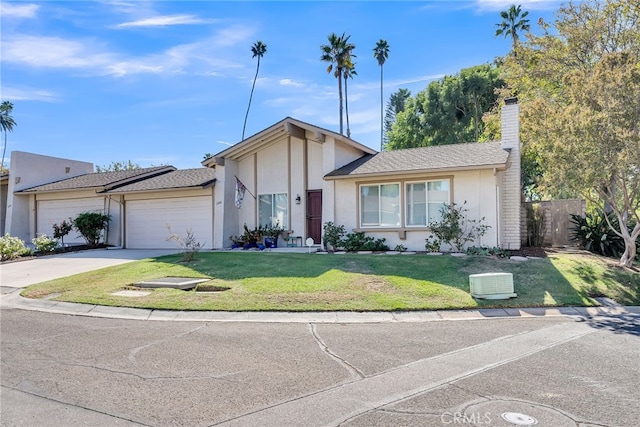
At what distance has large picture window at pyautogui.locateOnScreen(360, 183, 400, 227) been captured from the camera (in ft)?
51.4

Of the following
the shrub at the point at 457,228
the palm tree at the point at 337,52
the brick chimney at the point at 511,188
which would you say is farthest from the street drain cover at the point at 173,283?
the palm tree at the point at 337,52

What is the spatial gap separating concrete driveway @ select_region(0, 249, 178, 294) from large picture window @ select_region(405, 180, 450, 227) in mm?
10448

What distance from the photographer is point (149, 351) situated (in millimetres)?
5938

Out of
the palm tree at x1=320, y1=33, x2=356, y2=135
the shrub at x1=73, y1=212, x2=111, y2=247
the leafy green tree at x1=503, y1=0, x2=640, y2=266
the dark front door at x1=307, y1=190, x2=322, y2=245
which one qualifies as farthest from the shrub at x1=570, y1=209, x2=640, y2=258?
the palm tree at x1=320, y1=33, x2=356, y2=135

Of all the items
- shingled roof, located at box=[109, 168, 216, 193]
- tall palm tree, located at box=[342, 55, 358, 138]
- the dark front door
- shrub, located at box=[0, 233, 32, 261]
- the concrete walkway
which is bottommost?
the concrete walkway

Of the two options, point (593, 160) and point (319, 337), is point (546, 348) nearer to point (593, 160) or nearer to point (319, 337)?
point (319, 337)

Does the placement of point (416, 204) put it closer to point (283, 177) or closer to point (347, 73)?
point (283, 177)

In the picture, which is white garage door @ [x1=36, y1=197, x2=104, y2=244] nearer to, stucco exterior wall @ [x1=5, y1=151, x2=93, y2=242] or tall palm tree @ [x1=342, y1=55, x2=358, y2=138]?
stucco exterior wall @ [x1=5, y1=151, x2=93, y2=242]

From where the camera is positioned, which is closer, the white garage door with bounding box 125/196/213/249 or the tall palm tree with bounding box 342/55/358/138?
the white garage door with bounding box 125/196/213/249

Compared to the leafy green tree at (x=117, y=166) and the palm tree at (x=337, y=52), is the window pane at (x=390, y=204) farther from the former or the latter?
the leafy green tree at (x=117, y=166)

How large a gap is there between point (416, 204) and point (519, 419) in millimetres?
11973

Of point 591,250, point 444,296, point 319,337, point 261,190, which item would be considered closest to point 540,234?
point 591,250

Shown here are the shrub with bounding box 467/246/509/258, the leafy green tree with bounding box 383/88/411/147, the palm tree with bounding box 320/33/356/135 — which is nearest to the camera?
the shrub with bounding box 467/246/509/258

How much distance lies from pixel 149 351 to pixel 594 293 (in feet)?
30.7
